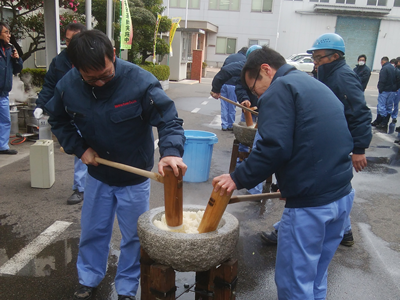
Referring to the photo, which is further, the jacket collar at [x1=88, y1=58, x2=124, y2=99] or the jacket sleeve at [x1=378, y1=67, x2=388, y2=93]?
the jacket sleeve at [x1=378, y1=67, x2=388, y2=93]

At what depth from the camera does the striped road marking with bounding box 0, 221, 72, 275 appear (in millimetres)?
3133

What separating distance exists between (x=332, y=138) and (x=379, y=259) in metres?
2.27

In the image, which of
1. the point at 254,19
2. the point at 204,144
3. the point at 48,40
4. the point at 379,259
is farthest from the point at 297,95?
the point at 254,19

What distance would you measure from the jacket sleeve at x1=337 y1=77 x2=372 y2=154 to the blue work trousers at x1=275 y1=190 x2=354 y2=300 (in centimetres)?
123

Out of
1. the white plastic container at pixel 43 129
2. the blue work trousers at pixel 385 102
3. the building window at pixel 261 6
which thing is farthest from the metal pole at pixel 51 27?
the building window at pixel 261 6

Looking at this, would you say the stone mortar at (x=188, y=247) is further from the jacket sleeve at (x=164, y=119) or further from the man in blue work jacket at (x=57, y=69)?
the man in blue work jacket at (x=57, y=69)

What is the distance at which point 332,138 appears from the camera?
208 cm

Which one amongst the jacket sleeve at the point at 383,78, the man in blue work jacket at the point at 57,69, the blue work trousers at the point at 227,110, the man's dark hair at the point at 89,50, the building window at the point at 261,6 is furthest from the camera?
the building window at the point at 261,6

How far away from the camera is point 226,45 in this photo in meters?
35.8

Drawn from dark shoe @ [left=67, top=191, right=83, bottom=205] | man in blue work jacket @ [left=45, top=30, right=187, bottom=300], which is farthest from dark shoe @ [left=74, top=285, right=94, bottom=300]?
dark shoe @ [left=67, top=191, right=83, bottom=205]

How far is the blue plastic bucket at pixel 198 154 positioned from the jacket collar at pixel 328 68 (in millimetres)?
2055

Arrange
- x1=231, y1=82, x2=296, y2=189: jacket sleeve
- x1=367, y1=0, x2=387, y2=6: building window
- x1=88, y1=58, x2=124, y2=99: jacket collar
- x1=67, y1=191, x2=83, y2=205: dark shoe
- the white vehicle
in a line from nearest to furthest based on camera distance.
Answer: x1=231, y1=82, x2=296, y2=189: jacket sleeve
x1=88, y1=58, x2=124, y2=99: jacket collar
x1=67, y1=191, x2=83, y2=205: dark shoe
the white vehicle
x1=367, y1=0, x2=387, y2=6: building window

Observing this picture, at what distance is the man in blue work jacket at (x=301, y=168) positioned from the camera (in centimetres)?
202

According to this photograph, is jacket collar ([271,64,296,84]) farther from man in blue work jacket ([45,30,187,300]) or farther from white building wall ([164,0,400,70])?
white building wall ([164,0,400,70])
